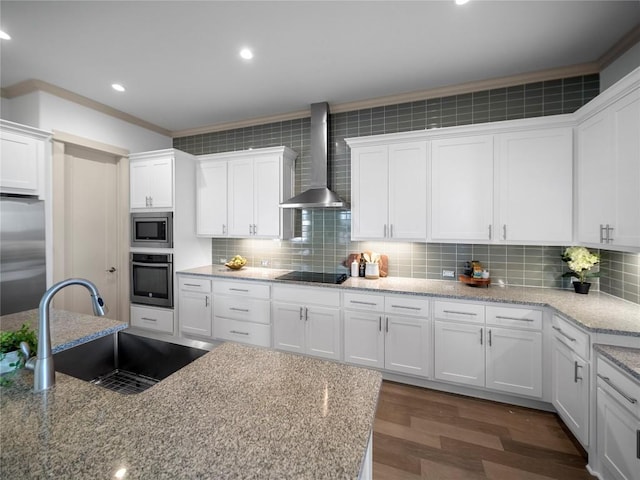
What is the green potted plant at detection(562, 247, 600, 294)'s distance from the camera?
227cm

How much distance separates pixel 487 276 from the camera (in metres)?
2.66

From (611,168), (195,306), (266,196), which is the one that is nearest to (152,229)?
(195,306)

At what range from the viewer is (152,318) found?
11.7 ft

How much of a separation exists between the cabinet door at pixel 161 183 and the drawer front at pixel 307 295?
69.5 inches

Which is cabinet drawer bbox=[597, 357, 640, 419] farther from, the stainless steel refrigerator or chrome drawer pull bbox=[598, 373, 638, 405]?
the stainless steel refrigerator

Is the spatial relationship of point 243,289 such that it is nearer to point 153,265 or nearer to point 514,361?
point 153,265

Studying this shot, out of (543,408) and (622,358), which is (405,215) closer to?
(622,358)

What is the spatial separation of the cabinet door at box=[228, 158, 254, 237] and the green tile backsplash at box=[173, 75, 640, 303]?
1.23 ft

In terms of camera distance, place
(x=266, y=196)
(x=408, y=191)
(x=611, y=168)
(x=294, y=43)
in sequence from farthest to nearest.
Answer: (x=266, y=196)
(x=408, y=191)
(x=294, y=43)
(x=611, y=168)

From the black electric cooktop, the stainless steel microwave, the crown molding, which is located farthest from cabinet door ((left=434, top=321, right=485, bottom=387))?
the crown molding

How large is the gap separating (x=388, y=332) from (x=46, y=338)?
2.33 meters

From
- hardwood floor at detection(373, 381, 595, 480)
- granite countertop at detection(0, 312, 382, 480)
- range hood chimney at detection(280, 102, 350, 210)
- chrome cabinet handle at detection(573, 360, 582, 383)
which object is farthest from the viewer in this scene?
range hood chimney at detection(280, 102, 350, 210)

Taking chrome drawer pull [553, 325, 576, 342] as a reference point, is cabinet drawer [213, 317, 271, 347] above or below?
below

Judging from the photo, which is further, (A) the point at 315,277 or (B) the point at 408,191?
(A) the point at 315,277
